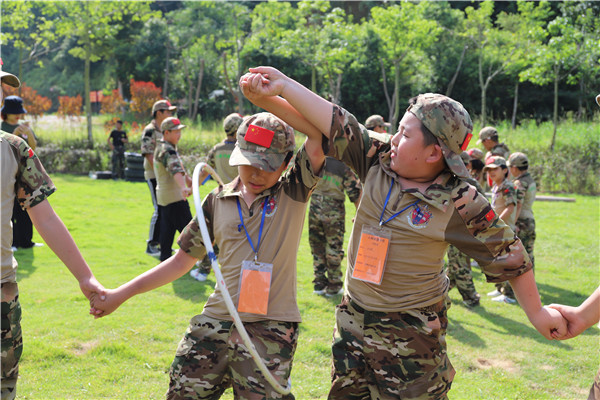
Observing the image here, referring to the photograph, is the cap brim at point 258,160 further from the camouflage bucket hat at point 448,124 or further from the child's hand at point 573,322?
the child's hand at point 573,322

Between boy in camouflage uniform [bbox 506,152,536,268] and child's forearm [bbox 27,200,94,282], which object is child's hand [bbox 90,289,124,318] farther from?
boy in camouflage uniform [bbox 506,152,536,268]

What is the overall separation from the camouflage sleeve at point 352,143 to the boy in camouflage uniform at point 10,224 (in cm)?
168

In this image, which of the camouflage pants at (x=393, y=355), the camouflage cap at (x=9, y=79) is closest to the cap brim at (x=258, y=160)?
the camouflage pants at (x=393, y=355)

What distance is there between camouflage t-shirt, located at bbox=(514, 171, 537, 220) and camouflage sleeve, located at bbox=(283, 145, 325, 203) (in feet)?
19.3

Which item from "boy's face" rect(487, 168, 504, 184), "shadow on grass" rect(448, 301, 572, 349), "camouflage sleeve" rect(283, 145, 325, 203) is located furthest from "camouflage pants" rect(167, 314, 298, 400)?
"boy's face" rect(487, 168, 504, 184)

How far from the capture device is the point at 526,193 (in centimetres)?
842

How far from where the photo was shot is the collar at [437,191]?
120 inches

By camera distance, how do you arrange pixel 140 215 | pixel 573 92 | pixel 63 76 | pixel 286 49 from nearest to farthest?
pixel 140 215, pixel 286 49, pixel 573 92, pixel 63 76

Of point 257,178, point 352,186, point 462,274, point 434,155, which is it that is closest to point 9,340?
point 257,178

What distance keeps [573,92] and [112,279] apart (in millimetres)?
29896

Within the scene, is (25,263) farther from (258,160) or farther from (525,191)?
(525,191)

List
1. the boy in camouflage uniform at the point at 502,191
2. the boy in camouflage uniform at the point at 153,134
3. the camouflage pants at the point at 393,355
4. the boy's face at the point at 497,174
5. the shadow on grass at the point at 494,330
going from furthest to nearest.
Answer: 1. the boy in camouflage uniform at the point at 153,134
2. the boy's face at the point at 497,174
3. the boy in camouflage uniform at the point at 502,191
4. the shadow on grass at the point at 494,330
5. the camouflage pants at the point at 393,355

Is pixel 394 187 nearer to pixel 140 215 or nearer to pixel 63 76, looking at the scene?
pixel 140 215

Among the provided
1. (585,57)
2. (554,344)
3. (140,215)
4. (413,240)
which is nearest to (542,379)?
(554,344)
